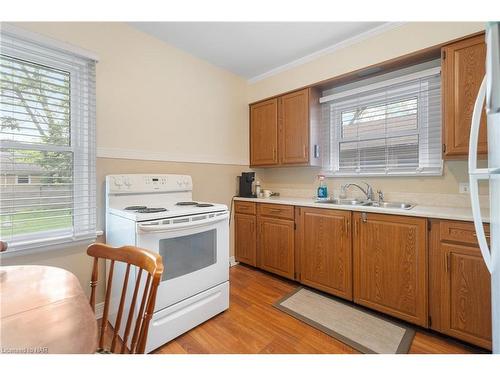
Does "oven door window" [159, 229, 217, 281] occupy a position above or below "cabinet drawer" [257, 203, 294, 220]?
below

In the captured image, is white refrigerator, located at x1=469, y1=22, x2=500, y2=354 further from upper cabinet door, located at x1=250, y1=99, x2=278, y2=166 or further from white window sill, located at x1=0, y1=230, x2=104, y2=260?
white window sill, located at x1=0, y1=230, x2=104, y2=260

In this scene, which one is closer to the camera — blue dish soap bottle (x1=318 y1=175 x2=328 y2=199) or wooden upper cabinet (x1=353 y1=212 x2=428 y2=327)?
wooden upper cabinet (x1=353 y1=212 x2=428 y2=327)

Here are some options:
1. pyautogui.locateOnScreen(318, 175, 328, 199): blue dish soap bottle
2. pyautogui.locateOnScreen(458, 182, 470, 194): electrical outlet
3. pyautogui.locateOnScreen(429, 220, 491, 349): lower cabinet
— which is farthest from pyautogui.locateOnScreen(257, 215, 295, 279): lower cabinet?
pyautogui.locateOnScreen(458, 182, 470, 194): electrical outlet

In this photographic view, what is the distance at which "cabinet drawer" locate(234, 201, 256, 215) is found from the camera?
8.95 ft

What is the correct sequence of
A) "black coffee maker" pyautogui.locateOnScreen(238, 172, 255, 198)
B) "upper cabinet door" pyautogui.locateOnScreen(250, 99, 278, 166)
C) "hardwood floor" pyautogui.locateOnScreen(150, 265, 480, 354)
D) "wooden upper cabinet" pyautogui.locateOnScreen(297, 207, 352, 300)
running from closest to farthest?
1. "hardwood floor" pyautogui.locateOnScreen(150, 265, 480, 354)
2. "wooden upper cabinet" pyautogui.locateOnScreen(297, 207, 352, 300)
3. "upper cabinet door" pyautogui.locateOnScreen(250, 99, 278, 166)
4. "black coffee maker" pyautogui.locateOnScreen(238, 172, 255, 198)

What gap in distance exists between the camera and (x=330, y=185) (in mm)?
2643

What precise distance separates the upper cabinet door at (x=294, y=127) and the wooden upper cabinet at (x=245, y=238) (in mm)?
851

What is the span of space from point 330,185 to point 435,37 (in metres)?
1.54

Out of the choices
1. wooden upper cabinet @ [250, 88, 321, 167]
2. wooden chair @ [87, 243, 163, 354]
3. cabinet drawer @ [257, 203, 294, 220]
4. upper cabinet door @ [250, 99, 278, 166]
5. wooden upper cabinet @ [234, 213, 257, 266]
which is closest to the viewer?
wooden chair @ [87, 243, 163, 354]

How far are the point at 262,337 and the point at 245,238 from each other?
1310 mm

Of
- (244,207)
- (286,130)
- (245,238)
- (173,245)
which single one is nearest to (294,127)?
(286,130)

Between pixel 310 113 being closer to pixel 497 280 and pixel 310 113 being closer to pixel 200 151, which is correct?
pixel 200 151

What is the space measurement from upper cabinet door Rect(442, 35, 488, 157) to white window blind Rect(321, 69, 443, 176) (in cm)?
24
